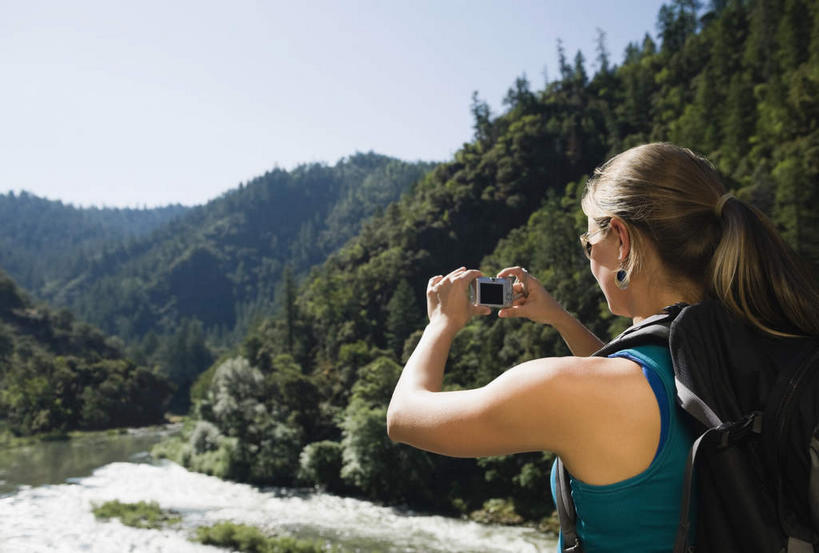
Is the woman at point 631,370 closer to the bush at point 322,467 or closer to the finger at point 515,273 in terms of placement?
the finger at point 515,273

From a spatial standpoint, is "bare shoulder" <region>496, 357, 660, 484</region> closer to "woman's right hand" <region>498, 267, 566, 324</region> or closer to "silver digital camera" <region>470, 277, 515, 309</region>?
"silver digital camera" <region>470, 277, 515, 309</region>

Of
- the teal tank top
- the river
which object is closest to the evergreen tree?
the river

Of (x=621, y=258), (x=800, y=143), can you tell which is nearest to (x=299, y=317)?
(x=800, y=143)

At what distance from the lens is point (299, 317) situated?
5409 centimetres

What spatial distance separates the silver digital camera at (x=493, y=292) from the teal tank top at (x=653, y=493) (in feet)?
2.46

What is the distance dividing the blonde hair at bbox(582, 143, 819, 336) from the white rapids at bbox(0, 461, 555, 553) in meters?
21.1

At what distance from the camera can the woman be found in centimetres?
117

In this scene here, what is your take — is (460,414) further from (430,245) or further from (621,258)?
(430,245)

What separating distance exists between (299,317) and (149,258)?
127 meters

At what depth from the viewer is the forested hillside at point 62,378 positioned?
51.3m

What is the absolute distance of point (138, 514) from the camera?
23688 millimetres

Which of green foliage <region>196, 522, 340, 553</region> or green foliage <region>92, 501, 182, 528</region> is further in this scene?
green foliage <region>92, 501, 182, 528</region>

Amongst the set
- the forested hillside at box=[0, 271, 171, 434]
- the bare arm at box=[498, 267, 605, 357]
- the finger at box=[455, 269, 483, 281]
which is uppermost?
the finger at box=[455, 269, 483, 281]

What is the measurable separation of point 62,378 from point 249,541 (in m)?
44.5
